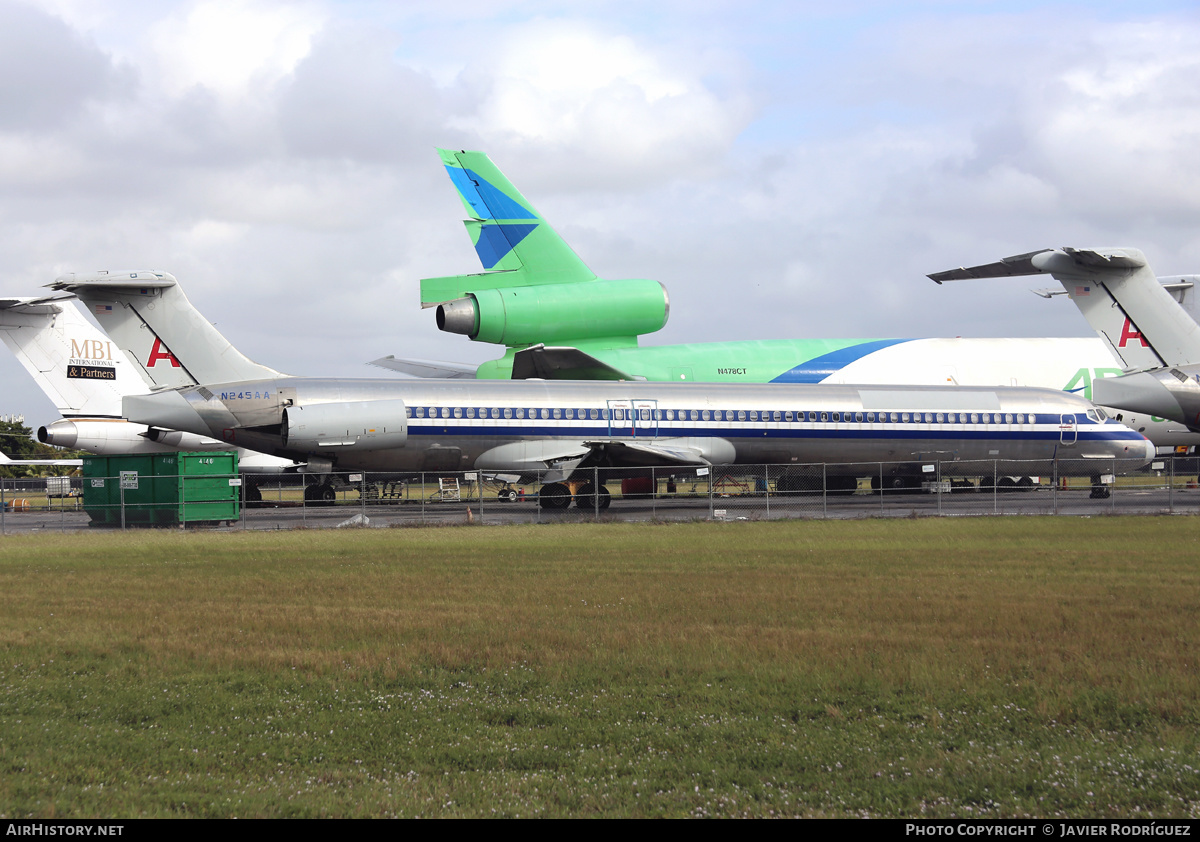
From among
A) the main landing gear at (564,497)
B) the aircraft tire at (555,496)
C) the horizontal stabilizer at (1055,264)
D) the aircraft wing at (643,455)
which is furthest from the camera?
the aircraft wing at (643,455)

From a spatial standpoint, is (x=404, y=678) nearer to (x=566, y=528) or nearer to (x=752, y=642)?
(x=752, y=642)

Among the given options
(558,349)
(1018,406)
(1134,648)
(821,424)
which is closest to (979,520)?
(821,424)

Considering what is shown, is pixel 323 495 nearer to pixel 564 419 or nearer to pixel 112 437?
pixel 564 419

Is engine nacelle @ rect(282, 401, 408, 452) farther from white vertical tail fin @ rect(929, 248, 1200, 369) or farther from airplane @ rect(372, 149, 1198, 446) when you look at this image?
white vertical tail fin @ rect(929, 248, 1200, 369)

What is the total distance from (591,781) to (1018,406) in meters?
29.5

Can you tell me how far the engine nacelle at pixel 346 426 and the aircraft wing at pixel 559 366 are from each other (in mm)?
4884

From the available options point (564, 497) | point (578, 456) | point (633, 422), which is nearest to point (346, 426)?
point (564, 497)

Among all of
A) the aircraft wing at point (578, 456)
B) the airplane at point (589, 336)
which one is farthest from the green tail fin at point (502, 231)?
the aircraft wing at point (578, 456)

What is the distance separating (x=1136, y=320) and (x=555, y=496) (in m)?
15.2

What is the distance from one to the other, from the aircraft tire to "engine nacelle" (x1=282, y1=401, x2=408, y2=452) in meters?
4.12

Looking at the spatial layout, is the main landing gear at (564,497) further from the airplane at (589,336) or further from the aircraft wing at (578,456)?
the airplane at (589,336)

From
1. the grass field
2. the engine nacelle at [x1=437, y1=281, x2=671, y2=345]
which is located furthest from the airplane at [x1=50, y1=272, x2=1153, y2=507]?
the grass field

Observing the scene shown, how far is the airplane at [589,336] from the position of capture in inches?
1172

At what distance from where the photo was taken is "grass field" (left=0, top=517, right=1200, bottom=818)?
5285 millimetres
